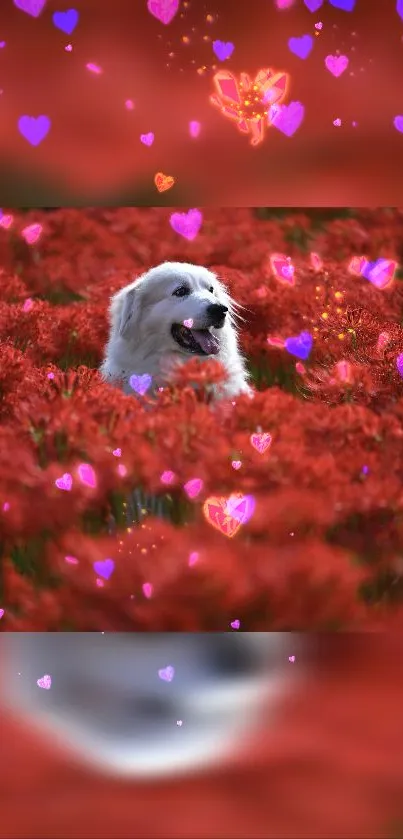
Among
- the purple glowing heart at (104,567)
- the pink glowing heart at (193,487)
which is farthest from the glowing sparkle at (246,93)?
the purple glowing heart at (104,567)

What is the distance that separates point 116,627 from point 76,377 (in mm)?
1060

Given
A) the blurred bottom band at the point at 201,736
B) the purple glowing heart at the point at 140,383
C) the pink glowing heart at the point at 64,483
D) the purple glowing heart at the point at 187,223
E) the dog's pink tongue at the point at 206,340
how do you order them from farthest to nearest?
the dog's pink tongue at the point at 206,340
the purple glowing heart at the point at 187,223
the purple glowing heart at the point at 140,383
the pink glowing heart at the point at 64,483
the blurred bottom band at the point at 201,736

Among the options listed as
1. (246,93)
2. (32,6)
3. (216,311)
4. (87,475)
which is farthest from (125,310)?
(87,475)

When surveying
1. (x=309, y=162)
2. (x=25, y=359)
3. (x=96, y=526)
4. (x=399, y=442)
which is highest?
(x=309, y=162)

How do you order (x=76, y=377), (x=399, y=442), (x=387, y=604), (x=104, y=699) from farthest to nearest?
(x=76, y=377) < (x=399, y=442) < (x=387, y=604) < (x=104, y=699)

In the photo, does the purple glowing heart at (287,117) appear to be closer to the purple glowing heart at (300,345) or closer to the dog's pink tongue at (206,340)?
the purple glowing heart at (300,345)

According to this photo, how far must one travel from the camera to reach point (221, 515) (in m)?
2.78

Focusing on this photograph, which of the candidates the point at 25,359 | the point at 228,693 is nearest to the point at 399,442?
the point at 228,693

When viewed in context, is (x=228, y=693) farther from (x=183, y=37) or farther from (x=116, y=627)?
(x=183, y=37)

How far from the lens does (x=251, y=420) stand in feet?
9.71

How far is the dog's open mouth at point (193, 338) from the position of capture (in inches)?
163

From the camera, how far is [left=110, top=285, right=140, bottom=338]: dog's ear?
4.13 meters

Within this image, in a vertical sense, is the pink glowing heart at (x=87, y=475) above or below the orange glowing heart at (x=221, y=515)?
above

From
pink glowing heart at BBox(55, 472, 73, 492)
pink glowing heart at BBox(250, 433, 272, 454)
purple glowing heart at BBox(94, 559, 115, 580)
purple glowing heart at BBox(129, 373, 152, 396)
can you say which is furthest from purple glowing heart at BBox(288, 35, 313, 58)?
purple glowing heart at BBox(94, 559, 115, 580)
